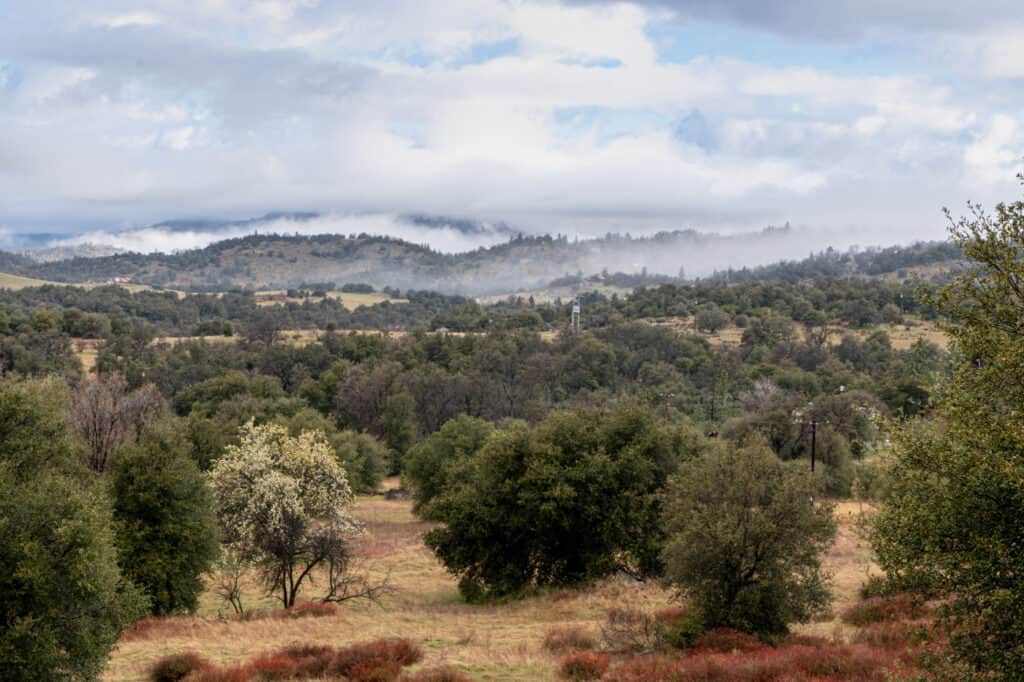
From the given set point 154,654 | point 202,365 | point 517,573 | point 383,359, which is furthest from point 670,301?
point 154,654

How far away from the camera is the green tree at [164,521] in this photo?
1141 inches

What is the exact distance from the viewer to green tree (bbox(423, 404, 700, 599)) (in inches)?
1314

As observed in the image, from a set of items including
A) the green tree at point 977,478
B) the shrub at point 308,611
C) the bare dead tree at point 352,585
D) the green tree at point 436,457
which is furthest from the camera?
the green tree at point 436,457

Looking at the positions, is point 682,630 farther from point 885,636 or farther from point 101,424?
point 101,424

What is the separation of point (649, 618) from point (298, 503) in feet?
44.7

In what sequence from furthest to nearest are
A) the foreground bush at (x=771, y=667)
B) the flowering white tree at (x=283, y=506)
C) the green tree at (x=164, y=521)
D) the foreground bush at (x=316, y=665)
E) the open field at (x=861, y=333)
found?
the open field at (x=861, y=333), the green tree at (x=164, y=521), the flowering white tree at (x=283, y=506), the foreground bush at (x=316, y=665), the foreground bush at (x=771, y=667)

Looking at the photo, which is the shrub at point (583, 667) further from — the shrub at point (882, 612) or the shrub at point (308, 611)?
the shrub at point (308, 611)

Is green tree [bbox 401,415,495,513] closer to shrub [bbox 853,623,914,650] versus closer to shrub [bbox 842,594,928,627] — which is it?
shrub [bbox 842,594,928,627]

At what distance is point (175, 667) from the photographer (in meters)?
20.3

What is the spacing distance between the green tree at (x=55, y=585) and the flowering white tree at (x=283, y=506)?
341 inches

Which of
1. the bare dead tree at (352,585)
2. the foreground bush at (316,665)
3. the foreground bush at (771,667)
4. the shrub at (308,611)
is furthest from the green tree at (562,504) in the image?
the foreground bush at (771,667)

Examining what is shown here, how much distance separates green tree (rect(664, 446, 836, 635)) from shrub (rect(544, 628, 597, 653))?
3.20 metres

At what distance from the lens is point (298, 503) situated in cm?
2884

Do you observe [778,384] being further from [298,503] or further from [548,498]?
[298,503]
